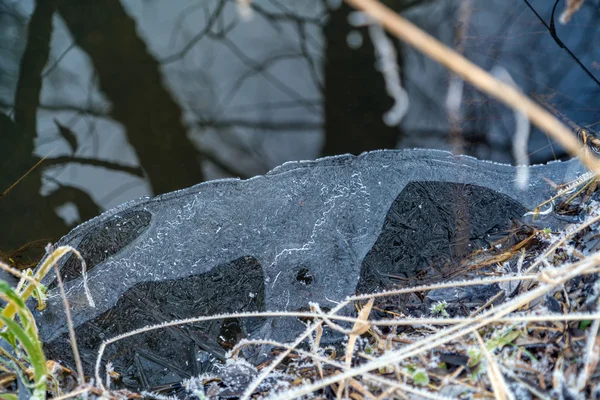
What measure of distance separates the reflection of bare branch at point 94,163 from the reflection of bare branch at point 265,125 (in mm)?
287

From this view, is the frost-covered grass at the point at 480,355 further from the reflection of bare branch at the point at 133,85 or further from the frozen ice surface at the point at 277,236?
the reflection of bare branch at the point at 133,85

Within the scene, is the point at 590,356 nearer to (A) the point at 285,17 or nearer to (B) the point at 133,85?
(A) the point at 285,17

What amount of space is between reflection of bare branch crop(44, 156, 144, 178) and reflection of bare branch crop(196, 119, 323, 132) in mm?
287

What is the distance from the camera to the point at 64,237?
5.45 feet

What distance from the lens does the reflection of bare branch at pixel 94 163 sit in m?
1.76

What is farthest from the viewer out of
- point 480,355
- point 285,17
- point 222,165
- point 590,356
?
point 285,17

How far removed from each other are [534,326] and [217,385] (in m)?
0.80

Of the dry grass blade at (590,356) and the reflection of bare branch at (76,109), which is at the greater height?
the reflection of bare branch at (76,109)

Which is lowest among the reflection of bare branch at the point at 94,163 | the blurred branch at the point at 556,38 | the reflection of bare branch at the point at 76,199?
the reflection of bare branch at the point at 76,199

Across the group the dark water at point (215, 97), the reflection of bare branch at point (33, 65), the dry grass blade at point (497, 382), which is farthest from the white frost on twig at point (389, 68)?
the reflection of bare branch at point (33, 65)

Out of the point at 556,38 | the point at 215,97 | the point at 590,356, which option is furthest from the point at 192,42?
the point at 590,356

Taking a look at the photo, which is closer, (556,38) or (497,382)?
(497,382)

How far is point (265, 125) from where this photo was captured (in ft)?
5.91

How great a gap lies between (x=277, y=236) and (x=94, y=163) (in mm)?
744
